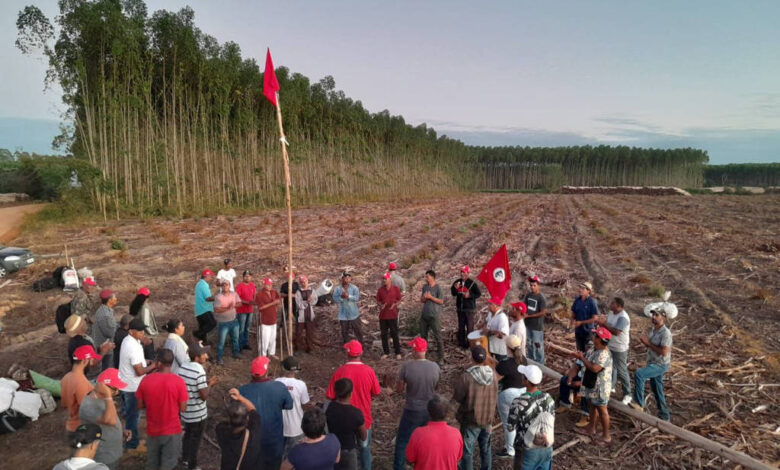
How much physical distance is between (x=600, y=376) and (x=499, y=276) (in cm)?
277

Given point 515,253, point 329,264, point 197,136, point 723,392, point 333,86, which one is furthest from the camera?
point 333,86

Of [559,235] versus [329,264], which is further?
[559,235]

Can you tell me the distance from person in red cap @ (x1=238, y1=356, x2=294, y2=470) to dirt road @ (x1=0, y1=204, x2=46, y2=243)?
25.2m

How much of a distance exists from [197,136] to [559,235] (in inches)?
1283

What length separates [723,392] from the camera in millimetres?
8016

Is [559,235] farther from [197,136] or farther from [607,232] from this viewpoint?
[197,136]

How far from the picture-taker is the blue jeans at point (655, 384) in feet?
23.1

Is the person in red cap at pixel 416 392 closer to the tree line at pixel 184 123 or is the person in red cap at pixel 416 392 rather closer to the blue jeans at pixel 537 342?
the blue jeans at pixel 537 342

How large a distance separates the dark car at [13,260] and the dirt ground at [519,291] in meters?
0.61

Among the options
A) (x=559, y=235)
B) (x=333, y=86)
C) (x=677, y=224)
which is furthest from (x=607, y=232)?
(x=333, y=86)

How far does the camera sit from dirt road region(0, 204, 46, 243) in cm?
2416

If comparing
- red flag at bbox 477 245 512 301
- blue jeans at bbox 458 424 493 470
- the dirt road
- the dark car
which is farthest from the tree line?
blue jeans at bbox 458 424 493 470

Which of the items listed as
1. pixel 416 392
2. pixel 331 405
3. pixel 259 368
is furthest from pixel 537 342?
pixel 259 368

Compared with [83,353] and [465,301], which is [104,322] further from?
[465,301]
